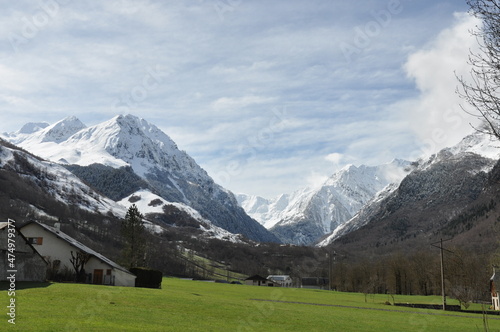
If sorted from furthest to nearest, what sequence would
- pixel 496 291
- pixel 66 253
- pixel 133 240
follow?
pixel 133 240, pixel 496 291, pixel 66 253

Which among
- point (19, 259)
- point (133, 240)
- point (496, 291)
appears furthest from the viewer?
point (133, 240)

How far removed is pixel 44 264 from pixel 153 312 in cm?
2623

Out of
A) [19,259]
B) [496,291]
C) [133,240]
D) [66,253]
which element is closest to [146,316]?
[19,259]

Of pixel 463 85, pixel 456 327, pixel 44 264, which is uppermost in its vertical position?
pixel 463 85

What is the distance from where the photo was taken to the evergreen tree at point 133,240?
10275 centimetres

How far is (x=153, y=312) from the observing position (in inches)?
1383

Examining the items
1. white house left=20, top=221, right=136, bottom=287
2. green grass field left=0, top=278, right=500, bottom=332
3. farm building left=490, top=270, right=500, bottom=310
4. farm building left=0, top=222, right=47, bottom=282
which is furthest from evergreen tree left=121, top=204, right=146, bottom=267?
farm building left=490, top=270, right=500, bottom=310

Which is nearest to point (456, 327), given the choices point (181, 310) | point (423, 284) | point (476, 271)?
point (181, 310)

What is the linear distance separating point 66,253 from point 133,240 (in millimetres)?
36576

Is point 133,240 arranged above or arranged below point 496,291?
above

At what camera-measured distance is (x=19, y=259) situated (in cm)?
5178

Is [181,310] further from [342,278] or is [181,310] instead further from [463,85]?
[342,278]

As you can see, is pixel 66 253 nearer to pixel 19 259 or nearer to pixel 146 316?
pixel 19 259

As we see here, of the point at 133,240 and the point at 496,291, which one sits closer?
the point at 496,291
